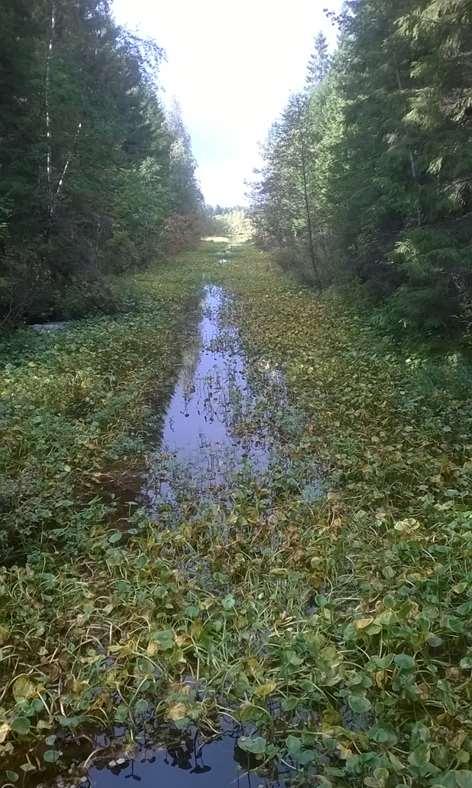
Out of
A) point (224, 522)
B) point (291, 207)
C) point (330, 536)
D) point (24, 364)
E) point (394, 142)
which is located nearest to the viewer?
point (330, 536)

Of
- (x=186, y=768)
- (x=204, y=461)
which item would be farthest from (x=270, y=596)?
(x=204, y=461)

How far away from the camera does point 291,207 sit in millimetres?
26125

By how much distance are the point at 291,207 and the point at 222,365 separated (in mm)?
16448

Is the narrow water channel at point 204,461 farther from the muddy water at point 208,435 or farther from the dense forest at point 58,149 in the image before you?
the dense forest at point 58,149

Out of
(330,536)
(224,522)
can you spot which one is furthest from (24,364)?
(330,536)

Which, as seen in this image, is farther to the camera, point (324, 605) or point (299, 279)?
point (299, 279)

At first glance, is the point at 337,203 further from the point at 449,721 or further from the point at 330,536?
the point at 449,721

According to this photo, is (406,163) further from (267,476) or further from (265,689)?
(265,689)

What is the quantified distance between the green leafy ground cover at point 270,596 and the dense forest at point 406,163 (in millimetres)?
2187

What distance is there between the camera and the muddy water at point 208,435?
21.4 ft

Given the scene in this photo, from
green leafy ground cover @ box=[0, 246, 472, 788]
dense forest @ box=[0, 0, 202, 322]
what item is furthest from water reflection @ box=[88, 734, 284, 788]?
dense forest @ box=[0, 0, 202, 322]

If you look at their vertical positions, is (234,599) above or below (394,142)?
below

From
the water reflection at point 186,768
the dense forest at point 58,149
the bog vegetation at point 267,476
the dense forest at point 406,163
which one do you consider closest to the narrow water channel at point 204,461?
the water reflection at point 186,768

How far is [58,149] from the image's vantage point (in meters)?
15.0
